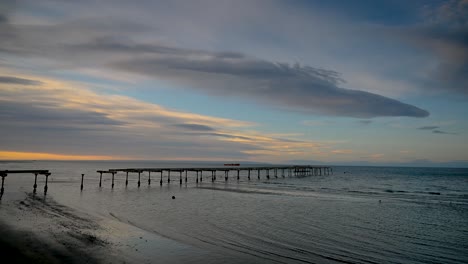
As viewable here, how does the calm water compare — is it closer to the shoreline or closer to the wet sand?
the shoreline

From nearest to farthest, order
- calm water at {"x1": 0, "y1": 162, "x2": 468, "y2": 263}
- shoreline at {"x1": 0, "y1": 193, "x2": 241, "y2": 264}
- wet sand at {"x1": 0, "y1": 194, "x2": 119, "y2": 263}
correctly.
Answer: wet sand at {"x1": 0, "y1": 194, "x2": 119, "y2": 263} → shoreline at {"x1": 0, "y1": 193, "x2": 241, "y2": 264} → calm water at {"x1": 0, "y1": 162, "x2": 468, "y2": 263}

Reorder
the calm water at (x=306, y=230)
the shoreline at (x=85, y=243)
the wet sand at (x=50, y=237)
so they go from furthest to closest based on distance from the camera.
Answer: the calm water at (x=306, y=230) < the shoreline at (x=85, y=243) < the wet sand at (x=50, y=237)

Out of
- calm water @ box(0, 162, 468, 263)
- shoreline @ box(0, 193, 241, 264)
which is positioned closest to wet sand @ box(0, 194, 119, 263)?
shoreline @ box(0, 193, 241, 264)

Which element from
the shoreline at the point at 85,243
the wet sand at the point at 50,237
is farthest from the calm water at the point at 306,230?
the wet sand at the point at 50,237

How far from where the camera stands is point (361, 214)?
28.2 m

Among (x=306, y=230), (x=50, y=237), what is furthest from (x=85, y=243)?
(x=306, y=230)

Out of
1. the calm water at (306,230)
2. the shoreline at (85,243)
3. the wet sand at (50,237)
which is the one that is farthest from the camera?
the calm water at (306,230)

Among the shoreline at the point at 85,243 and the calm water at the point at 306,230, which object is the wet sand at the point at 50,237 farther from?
the calm water at the point at 306,230

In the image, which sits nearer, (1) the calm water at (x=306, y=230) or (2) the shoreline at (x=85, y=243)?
(2) the shoreline at (x=85, y=243)

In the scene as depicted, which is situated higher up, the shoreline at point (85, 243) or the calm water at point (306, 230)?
the shoreline at point (85, 243)

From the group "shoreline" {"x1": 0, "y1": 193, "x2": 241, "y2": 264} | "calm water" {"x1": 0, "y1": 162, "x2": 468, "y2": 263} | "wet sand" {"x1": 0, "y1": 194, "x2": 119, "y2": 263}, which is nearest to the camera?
"wet sand" {"x1": 0, "y1": 194, "x2": 119, "y2": 263}

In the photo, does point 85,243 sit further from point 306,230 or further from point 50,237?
point 306,230

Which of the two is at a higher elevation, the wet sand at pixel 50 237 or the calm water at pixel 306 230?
Result: the wet sand at pixel 50 237

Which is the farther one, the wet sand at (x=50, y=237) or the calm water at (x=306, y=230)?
the calm water at (x=306, y=230)
